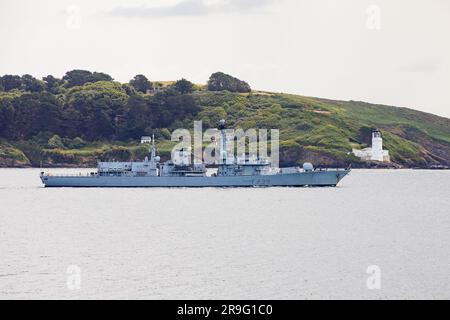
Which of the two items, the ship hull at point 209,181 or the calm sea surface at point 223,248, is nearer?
the calm sea surface at point 223,248

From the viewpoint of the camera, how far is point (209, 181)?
122688 millimetres

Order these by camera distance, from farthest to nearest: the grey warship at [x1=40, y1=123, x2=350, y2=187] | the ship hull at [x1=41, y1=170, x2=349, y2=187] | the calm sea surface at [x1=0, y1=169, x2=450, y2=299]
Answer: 1. the ship hull at [x1=41, y1=170, x2=349, y2=187]
2. the grey warship at [x1=40, y1=123, x2=350, y2=187]
3. the calm sea surface at [x1=0, y1=169, x2=450, y2=299]

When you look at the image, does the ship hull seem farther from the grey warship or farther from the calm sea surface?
the calm sea surface

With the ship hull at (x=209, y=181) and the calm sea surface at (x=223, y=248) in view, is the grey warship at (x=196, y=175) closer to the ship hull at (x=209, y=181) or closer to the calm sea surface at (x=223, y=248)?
the ship hull at (x=209, y=181)

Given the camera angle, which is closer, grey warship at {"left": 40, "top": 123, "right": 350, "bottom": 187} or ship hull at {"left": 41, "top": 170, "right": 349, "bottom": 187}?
grey warship at {"left": 40, "top": 123, "right": 350, "bottom": 187}

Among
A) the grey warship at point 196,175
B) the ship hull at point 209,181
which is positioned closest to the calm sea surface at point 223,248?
the grey warship at point 196,175

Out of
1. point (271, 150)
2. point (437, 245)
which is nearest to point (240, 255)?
point (437, 245)

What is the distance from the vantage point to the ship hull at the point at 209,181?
400 ft

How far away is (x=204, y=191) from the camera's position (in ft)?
400

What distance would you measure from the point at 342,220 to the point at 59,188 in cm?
6001

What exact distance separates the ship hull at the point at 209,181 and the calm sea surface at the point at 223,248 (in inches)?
623

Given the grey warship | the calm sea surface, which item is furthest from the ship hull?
the calm sea surface

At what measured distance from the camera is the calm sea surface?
47500 mm
